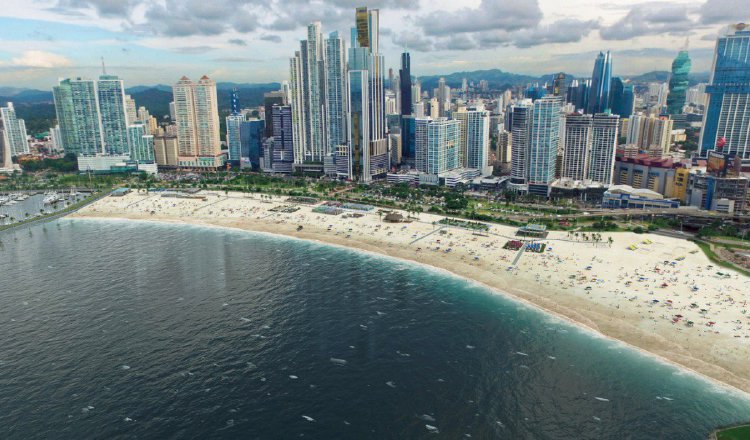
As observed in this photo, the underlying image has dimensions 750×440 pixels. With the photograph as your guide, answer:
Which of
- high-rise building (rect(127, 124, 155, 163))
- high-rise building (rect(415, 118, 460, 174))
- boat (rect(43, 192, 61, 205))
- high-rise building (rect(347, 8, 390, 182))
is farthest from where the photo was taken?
high-rise building (rect(127, 124, 155, 163))

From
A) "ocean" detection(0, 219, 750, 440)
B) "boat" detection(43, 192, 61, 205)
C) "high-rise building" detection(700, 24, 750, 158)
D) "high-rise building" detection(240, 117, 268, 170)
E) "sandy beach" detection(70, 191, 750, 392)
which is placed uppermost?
"high-rise building" detection(700, 24, 750, 158)

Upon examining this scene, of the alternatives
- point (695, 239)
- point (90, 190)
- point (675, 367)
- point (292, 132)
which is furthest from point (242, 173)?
point (675, 367)

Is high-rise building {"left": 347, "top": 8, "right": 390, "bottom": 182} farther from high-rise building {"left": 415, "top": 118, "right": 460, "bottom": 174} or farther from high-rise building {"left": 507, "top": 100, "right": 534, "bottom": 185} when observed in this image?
high-rise building {"left": 507, "top": 100, "right": 534, "bottom": 185}

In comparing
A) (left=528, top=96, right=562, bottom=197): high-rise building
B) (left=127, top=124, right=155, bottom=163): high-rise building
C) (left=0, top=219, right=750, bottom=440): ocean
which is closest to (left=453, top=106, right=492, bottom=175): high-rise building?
(left=528, top=96, right=562, bottom=197): high-rise building

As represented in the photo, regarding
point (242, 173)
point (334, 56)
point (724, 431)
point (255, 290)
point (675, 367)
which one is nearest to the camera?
point (724, 431)

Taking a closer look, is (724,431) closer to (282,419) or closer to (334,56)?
(282,419)

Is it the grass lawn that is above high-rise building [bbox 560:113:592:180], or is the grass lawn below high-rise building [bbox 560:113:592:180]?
below
